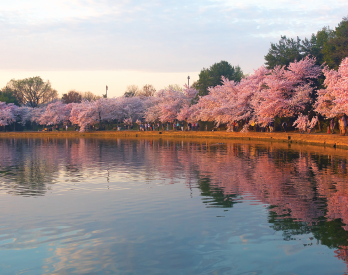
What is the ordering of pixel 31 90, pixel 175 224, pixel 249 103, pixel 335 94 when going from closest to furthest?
1. pixel 175 224
2. pixel 335 94
3. pixel 249 103
4. pixel 31 90

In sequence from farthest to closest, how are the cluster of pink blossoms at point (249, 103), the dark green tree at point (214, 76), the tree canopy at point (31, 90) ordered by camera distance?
the tree canopy at point (31, 90) → the dark green tree at point (214, 76) → the cluster of pink blossoms at point (249, 103)

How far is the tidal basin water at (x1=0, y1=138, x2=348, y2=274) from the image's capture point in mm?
7535

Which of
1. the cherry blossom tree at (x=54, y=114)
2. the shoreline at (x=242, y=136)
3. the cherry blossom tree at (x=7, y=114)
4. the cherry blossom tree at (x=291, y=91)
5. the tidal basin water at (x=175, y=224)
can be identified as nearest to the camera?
the tidal basin water at (x=175, y=224)

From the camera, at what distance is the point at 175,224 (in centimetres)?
1027

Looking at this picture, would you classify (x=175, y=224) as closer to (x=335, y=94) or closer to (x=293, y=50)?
(x=335, y=94)

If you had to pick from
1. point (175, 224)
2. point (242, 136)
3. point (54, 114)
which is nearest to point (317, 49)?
point (242, 136)

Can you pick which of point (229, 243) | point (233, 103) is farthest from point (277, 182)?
point (233, 103)

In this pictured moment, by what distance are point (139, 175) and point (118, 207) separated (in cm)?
751

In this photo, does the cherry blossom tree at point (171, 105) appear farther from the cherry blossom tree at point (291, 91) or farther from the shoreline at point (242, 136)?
the cherry blossom tree at point (291, 91)

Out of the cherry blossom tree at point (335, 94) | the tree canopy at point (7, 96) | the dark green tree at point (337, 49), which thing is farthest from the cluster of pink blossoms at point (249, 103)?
the tree canopy at point (7, 96)

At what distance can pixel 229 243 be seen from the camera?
28.4 feet

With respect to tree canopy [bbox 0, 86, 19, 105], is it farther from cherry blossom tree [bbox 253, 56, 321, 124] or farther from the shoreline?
cherry blossom tree [bbox 253, 56, 321, 124]

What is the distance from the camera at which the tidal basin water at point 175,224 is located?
7.54 meters

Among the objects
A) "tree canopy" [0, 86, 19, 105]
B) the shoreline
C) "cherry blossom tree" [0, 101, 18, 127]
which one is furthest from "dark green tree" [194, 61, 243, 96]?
"tree canopy" [0, 86, 19, 105]
